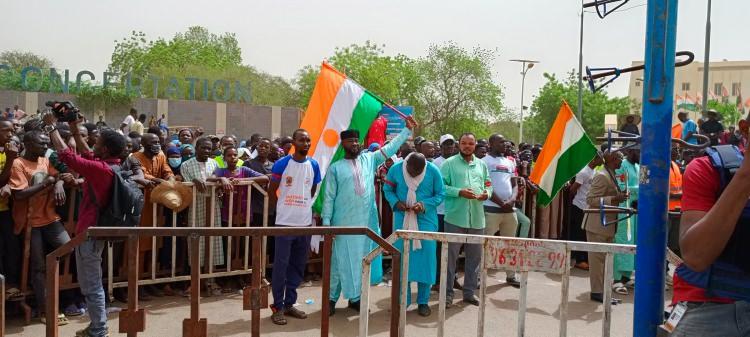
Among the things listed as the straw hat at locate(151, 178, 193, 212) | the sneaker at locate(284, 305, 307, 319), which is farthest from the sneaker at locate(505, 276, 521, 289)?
the straw hat at locate(151, 178, 193, 212)

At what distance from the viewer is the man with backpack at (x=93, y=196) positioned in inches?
202

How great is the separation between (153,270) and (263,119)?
40983 millimetres

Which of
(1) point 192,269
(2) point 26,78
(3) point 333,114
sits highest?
(2) point 26,78

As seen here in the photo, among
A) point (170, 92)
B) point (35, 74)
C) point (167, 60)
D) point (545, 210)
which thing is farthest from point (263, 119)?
point (545, 210)

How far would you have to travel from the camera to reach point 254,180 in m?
7.32

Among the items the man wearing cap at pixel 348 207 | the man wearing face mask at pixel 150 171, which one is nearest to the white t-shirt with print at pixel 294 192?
the man wearing cap at pixel 348 207

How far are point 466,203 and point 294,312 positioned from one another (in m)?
2.20

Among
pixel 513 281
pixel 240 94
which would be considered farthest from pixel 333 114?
pixel 240 94

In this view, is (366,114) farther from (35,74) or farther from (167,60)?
(167,60)

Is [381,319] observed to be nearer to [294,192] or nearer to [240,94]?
[294,192]

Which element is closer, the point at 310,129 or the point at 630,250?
the point at 630,250

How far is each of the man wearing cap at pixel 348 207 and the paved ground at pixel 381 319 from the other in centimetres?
40

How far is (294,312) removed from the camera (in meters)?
6.39

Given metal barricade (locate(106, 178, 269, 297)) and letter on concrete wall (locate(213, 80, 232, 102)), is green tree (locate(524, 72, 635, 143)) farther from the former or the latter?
metal barricade (locate(106, 178, 269, 297))
